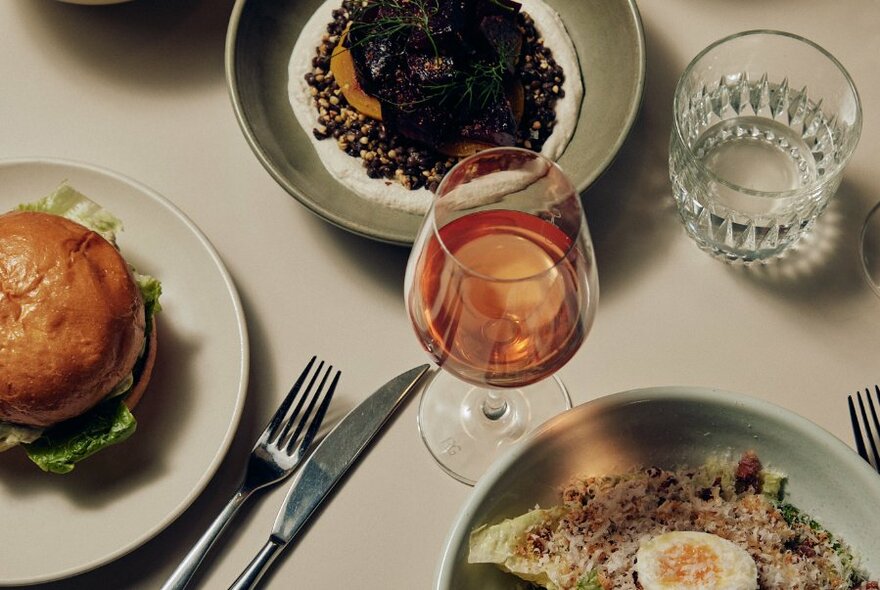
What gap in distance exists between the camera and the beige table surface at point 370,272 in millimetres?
1623

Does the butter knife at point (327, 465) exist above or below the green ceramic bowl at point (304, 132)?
below

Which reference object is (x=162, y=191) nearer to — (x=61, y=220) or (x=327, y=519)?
(x=61, y=220)

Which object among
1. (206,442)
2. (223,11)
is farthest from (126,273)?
(223,11)

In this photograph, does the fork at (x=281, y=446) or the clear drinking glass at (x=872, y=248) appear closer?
the fork at (x=281, y=446)

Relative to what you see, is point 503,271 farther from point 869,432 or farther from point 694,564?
point 869,432

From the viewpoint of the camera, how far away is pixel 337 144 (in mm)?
1843

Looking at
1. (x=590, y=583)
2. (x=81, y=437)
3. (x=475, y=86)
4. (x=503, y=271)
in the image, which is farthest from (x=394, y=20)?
(x=590, y=583)

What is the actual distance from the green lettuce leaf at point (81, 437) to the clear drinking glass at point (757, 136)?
3.58ft

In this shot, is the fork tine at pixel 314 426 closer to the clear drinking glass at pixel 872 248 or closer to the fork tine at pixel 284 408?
the fork tine at pixel 284 408

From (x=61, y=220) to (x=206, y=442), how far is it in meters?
0.45

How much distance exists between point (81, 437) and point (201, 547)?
0.89ft

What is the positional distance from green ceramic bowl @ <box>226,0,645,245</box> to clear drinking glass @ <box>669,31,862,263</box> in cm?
13

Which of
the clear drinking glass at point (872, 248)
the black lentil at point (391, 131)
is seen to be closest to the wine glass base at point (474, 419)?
the black lentil at point (391, 131)

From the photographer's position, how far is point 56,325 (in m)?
1.48
